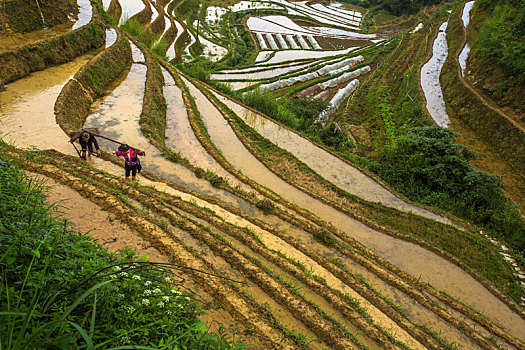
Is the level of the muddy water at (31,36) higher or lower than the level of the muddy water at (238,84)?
lower

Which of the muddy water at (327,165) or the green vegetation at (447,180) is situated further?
the muddy water at (327,165)

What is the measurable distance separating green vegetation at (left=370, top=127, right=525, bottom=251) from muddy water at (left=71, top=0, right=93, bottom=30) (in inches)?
689

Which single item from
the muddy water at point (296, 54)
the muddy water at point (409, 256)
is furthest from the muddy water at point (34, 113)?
the muddy water at point (296, 54)

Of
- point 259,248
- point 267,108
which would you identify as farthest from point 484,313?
point 267,108

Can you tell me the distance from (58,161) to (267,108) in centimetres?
1100

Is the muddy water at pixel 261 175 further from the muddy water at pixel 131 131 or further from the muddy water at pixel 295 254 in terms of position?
the muddy water at pixel 131 131

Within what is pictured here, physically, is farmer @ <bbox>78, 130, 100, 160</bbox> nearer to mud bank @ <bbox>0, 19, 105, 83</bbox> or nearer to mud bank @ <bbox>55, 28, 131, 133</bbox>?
mud bank @ <bbox>55, 28, 131, 133</bbox>

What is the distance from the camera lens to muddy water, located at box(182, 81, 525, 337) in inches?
269

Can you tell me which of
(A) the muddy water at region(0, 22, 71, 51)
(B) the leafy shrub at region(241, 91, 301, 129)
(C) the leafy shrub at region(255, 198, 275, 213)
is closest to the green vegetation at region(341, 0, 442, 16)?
(B) the leafy shrub at region(241, 91, 301, 129)

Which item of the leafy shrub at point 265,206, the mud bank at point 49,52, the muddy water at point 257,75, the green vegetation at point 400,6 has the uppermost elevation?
the green vegetation at point 400,6

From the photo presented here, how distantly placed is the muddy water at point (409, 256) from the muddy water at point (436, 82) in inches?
425

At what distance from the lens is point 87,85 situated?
37.0ft

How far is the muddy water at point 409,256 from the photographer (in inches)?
269

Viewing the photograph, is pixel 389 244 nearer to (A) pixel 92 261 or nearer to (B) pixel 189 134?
(A) pixel 92 261
